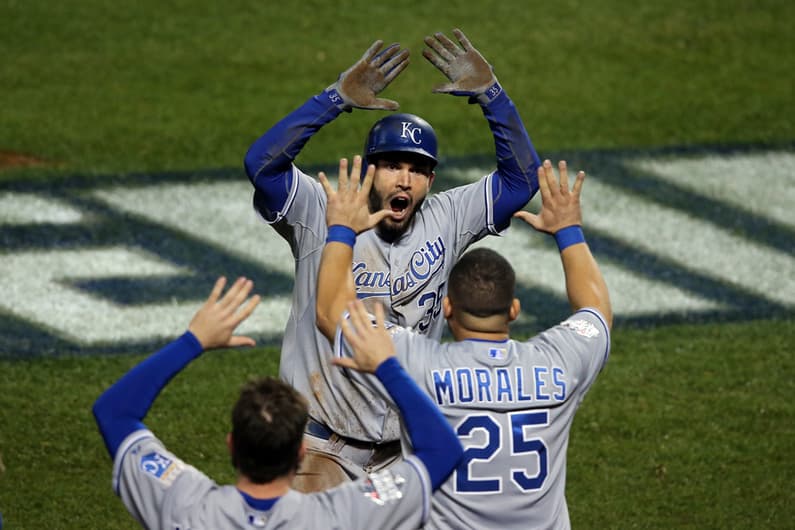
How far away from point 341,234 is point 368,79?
3.77 feet

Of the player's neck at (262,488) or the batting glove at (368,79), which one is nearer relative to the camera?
the player's neck at (262,488)

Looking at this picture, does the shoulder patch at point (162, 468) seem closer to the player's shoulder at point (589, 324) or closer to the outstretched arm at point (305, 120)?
the player's shoulder at point (589, 324)

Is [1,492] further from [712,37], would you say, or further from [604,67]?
[712,37]

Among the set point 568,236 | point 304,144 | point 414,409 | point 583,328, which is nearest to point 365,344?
point 414,409

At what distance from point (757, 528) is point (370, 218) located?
9.51ft

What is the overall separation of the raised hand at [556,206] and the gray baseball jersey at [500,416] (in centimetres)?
52

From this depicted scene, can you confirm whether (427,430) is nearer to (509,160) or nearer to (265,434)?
(265,434)

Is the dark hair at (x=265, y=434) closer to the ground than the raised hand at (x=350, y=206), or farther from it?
closer to the ground

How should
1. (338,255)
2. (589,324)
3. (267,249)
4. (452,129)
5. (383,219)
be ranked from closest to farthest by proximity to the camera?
(338,255), (589,324), (383,219), (267,249), (452,129)

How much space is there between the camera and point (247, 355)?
7.99 m

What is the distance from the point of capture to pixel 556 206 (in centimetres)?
447

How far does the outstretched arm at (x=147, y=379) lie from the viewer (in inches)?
142

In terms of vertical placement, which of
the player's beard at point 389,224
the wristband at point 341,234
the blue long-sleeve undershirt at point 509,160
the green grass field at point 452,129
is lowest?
the green grass field at point 452,129

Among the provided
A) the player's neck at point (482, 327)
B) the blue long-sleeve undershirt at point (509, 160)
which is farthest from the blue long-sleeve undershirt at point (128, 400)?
the blue long-sleeve undershirt at point (509, 160)
